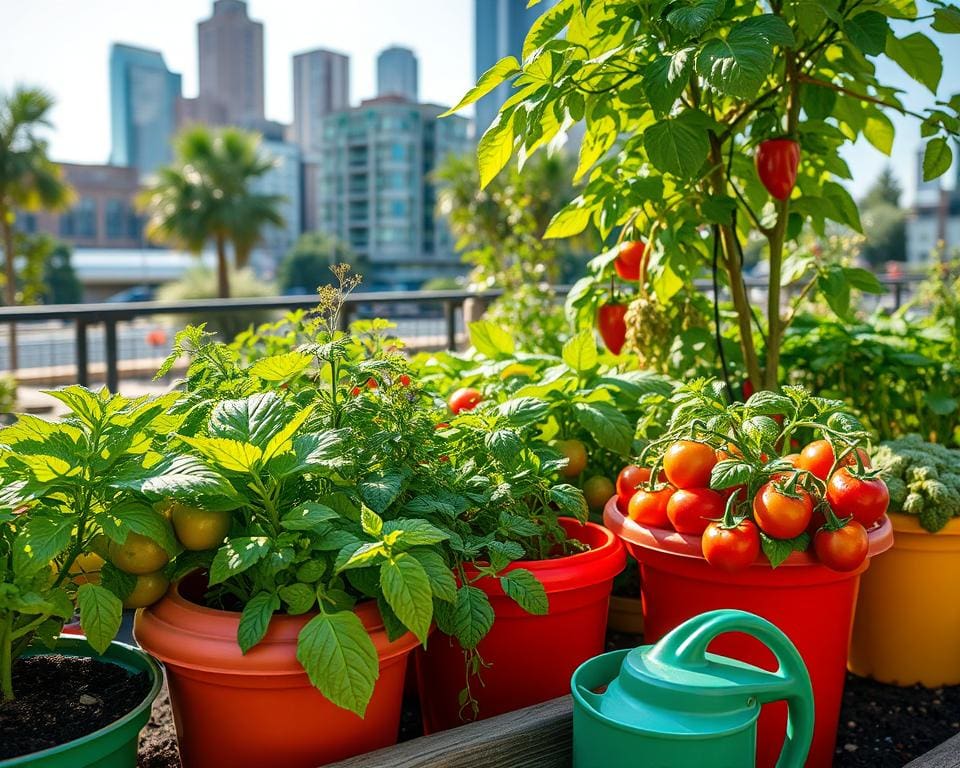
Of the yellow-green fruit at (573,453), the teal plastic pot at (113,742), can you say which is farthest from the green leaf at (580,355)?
the teal plastic pot at (113,742)

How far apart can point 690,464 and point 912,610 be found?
82 cm

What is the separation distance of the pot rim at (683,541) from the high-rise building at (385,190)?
98031 mm

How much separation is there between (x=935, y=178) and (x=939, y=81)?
239mm

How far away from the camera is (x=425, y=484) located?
154cm

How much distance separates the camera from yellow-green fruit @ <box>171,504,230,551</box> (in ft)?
4.37

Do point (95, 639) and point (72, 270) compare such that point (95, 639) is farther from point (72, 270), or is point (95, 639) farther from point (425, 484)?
point (72, 270)

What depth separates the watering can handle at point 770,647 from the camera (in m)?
1.20

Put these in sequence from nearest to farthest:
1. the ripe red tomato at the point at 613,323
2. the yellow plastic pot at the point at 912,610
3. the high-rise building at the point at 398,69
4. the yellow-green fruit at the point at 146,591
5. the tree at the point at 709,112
A: the yellow-green fruit at the point at 146,591, the tree at the point at 709,112, the yellow plastic pot at the point at 912,610, the ripe red tomato at the point at 613,323, the high-rise building at the point at 398,69

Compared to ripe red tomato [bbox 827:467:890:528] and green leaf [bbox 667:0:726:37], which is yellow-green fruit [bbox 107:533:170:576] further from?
green leaf [bbox 667:0:726:37]

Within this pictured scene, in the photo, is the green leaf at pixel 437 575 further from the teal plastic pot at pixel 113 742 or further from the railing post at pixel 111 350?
Answer: the railing post at pixel 111 350

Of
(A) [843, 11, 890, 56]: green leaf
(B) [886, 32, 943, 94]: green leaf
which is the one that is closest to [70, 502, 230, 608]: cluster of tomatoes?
(A) [843, 11, 890, 56]: green leaf

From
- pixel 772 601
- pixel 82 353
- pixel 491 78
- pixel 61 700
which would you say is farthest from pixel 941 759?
pixel 82 353

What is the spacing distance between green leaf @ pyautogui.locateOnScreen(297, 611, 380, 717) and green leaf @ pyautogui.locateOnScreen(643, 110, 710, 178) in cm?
110

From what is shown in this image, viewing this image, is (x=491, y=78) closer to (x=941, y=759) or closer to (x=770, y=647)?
(x=770, y=647)
